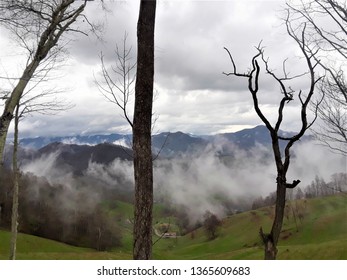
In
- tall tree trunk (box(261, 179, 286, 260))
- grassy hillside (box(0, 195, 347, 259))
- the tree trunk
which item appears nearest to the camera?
tall tree trunk (box(261, 179, 286, 260))

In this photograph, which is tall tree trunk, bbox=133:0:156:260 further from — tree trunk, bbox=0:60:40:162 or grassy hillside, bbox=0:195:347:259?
grassy hillside, bbox=0:195:347:259

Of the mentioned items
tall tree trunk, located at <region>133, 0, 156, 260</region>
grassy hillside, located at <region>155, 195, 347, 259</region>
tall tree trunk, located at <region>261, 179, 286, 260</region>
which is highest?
tall tree trunk, located at <region>133, 0, 156, 260</region>

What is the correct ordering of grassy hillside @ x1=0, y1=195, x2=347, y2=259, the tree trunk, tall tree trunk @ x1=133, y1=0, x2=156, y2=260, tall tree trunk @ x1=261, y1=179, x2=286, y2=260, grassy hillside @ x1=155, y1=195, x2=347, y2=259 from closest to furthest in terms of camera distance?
1. tall tree trunk @ x1=133, y1=0, x2=156, y2=260
2. tall tree trunk @ x1=261, y1=179, x2=286, y2=260
3. the tree trunk
4. grassy hillside @ x1=0, y1=195, x2=347, y2=259
5. grassy hillside @ x1=155, y1=195, x2=347, y2=259

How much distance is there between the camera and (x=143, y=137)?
7.64 m

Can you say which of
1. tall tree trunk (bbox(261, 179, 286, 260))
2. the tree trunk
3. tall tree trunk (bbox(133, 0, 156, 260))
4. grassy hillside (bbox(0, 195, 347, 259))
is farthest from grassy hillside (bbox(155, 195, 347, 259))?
tall tree trunk (bbox(133, 0, 156, 260))

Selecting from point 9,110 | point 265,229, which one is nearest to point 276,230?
point 9,110

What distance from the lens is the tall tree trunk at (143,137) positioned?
24.7 ft

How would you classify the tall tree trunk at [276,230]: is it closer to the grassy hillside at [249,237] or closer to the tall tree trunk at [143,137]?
the tall tree trunk at [143,137]

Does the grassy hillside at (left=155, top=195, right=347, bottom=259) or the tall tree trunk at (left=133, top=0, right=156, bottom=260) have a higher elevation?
the tall tree trunk at (left=133, top=0, right=156, bottom=260)

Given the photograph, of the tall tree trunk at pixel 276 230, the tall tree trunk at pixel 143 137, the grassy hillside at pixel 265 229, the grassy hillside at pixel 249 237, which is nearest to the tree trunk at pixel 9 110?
the tall tree trunk at pixel 143 137

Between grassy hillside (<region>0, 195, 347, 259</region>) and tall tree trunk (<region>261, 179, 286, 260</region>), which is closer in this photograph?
tall tree trunk (<region>261, 179, 286, 260</region>)

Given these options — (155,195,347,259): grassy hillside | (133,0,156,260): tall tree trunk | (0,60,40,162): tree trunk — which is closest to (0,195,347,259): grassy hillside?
(155,195,347,259): grassy hillside

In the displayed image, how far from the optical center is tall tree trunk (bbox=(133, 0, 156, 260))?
7531mm

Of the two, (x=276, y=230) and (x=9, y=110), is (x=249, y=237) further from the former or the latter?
(x=9, y=110)
